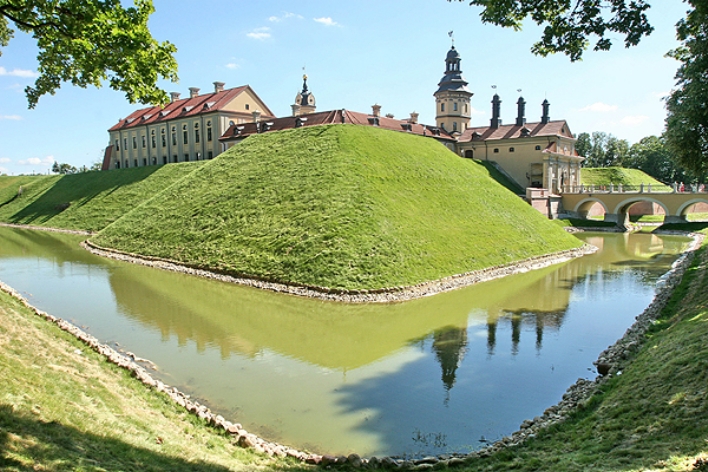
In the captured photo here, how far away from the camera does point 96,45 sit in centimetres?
1077

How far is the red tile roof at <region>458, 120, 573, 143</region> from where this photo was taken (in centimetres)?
6481

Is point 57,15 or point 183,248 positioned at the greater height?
point 57,15

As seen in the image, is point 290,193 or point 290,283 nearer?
point 290,283

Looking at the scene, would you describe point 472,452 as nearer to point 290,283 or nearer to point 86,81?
point 86,81

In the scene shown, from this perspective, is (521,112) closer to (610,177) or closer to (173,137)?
(610,177)

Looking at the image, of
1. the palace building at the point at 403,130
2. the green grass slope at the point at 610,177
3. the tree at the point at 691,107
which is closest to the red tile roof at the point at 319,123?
the palace building at the point at 403,130

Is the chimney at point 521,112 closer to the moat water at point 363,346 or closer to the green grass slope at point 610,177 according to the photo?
the green grass slope at point 610,177

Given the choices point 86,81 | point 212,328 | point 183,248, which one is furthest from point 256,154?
point 86,81

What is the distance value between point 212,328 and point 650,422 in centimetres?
1449

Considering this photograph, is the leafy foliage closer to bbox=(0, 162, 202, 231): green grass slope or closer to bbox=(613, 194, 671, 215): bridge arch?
bbox=(613, 194, 671, 215): bridge arch

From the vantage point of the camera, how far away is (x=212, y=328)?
61.3 feet

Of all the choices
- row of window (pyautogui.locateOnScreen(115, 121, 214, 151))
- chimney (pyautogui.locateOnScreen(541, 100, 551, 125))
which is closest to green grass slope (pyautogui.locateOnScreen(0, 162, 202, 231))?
row of window (pyautogui.locateOnScreen(115, 121, 214, 151))

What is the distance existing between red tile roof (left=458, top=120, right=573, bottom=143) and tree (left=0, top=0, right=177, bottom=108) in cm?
6076

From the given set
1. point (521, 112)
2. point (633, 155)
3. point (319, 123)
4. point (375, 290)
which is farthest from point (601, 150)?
point (375, 290)
